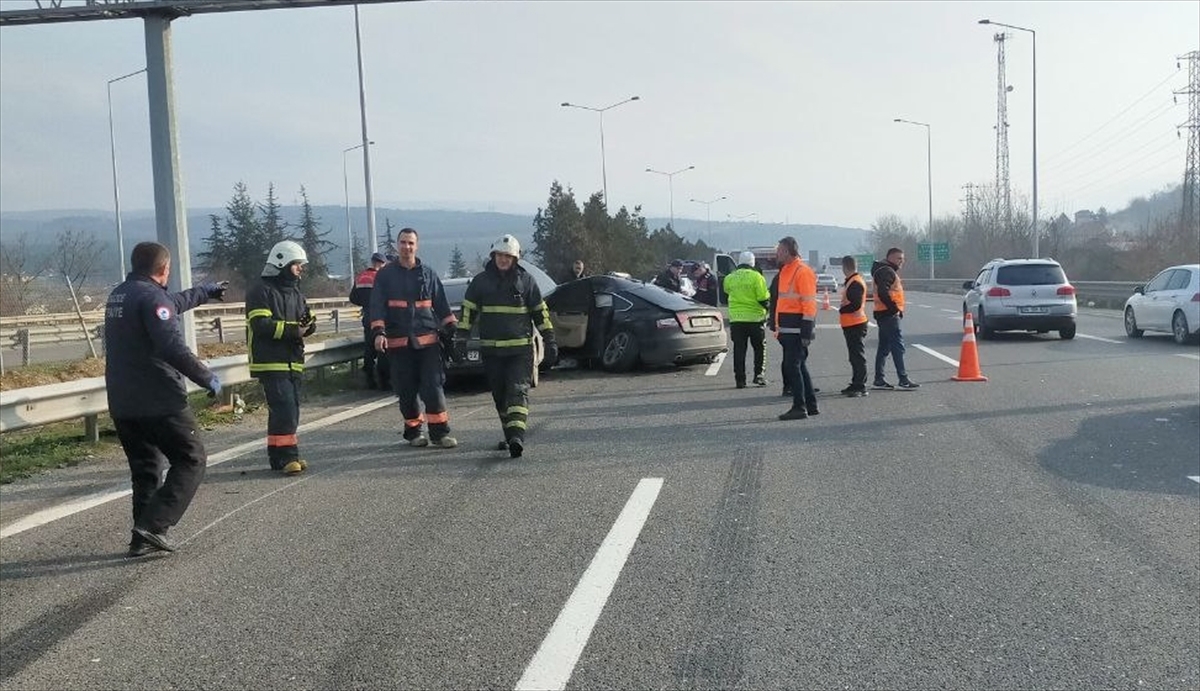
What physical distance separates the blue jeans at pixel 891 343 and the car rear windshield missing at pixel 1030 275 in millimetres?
8515

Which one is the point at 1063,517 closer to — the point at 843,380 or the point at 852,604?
the point at 852,604

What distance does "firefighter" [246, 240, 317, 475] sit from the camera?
26.5ft

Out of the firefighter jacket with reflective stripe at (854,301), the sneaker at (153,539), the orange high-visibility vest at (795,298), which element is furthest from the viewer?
the firefighter jacket with reflective stripe at (854,301)

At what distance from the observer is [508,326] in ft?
28.3

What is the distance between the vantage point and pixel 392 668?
13.9 feet

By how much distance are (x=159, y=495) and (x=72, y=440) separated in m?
4.70

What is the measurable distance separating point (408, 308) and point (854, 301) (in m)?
5.93

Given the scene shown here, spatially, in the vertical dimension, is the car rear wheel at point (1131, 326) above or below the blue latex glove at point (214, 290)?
below

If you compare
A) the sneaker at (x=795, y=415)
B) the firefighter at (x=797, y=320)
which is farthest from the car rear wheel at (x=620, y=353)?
the sneaker at (x=795, y=415)

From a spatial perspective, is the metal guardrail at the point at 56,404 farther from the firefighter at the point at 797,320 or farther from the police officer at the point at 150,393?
the firefighter at the point at 797,320

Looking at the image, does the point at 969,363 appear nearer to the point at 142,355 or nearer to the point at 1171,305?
the point at 1171,305

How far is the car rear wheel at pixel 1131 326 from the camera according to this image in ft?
68.7

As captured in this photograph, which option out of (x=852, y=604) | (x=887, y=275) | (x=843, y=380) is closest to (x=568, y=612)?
(x=852, y=604)

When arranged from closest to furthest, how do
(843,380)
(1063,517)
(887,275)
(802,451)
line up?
1. (1063,517)
2. (802,451)
3. (887,275)
4. (843,380)
